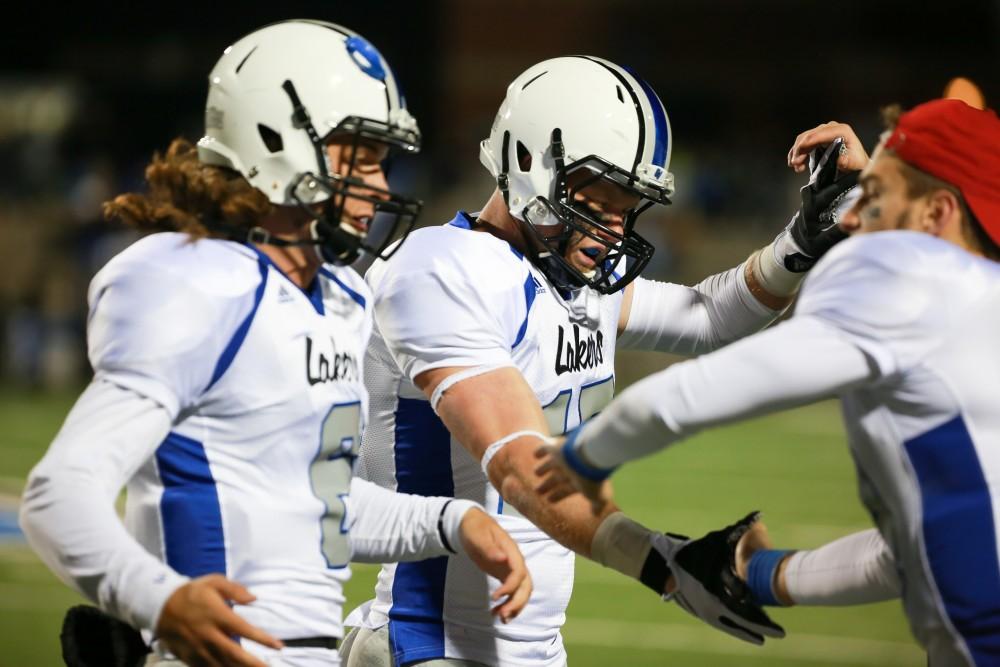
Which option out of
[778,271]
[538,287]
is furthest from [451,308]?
[778,271]

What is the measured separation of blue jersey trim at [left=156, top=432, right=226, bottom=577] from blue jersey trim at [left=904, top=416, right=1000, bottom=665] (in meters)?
1.22

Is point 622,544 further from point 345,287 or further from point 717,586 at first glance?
point 345,287

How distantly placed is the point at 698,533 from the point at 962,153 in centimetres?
585

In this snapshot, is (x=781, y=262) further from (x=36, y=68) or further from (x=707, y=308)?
(x=36, y=68)

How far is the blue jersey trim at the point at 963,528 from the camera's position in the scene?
89.8 inches

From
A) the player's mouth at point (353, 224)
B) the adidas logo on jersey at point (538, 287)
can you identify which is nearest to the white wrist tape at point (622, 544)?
the adidas logo on jersey at point (538, 287)

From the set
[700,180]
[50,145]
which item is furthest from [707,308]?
[50,145]

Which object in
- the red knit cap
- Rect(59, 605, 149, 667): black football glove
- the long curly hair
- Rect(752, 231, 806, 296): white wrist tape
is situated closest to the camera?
the red knit cap

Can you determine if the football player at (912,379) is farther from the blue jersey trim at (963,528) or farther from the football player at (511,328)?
the football player at (511,328)

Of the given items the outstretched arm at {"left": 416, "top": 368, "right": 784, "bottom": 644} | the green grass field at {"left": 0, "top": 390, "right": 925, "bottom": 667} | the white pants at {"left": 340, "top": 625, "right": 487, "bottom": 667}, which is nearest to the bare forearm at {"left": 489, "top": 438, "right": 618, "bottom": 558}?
the outstretched arm at {"left": 416, "top": 368, "right": 784, "bottom": 644}

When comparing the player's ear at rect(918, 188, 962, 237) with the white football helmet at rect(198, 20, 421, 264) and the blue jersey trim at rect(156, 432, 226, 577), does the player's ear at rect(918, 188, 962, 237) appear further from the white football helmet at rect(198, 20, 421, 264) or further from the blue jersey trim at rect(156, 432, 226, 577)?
the blue jersey trim at rect(156, 432, 226, 577)

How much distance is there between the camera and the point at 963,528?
7.53 feet

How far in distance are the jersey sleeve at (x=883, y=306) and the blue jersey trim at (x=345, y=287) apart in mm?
966

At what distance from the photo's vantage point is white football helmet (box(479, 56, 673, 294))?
318 centimetres
